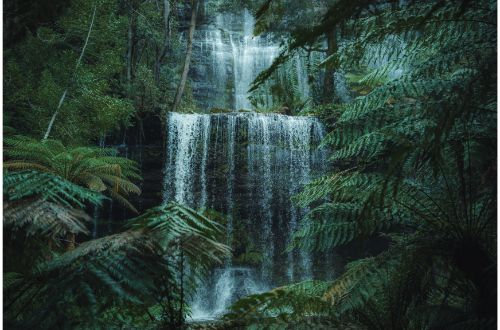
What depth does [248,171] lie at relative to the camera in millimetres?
8961

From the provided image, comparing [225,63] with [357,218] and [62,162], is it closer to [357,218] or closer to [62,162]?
[62,162]

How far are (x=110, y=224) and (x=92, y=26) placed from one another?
3.87m

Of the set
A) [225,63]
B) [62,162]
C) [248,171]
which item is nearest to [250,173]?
[248,171]

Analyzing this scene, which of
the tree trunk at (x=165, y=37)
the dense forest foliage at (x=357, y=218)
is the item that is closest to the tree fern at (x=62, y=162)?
the dense forest foliage at (x=357, y=218)

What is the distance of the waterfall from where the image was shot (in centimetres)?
869

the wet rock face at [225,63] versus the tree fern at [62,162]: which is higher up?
the wet rock face at [225,63]

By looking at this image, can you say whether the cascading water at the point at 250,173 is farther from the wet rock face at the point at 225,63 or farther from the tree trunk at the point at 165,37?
the wet rock face at the point at 225,63

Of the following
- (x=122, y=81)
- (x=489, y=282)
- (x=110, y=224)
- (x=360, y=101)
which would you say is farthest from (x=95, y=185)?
(x=122, y=81)

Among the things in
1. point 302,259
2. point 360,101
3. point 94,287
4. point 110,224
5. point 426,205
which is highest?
point 360,101

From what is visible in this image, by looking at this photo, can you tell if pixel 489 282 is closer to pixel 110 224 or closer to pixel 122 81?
pixel 110 224

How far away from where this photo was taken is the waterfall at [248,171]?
28.5 ft

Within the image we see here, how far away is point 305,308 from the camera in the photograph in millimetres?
1943

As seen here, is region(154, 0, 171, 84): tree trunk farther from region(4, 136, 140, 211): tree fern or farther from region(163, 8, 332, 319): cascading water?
region(4, 136, 140, 211): tree fern

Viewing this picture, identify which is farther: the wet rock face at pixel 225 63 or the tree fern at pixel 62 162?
the wet rock face at pixel 225 63
